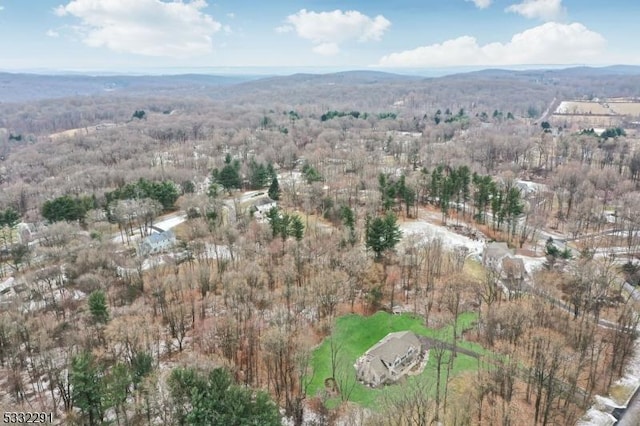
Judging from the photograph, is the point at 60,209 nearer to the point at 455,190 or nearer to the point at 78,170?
the point at 78,170

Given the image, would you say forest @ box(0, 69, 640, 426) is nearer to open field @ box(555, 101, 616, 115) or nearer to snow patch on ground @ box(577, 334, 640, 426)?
snow patch on ground @ box(577, 334, 640, 426)

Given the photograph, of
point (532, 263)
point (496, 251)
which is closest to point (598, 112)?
point (532, 263)

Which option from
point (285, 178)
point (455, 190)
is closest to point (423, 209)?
point (455, 190)

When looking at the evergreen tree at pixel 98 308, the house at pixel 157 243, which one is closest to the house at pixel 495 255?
the evergreen tree at pixel 98 308

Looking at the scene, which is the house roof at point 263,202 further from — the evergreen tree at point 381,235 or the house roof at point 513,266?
the house roof at point 513,266

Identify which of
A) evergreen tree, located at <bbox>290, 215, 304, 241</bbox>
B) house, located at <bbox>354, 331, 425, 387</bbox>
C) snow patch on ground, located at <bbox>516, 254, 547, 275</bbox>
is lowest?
snow patch on ground, located at <bbox>516, 254, 547, 275</bbox>

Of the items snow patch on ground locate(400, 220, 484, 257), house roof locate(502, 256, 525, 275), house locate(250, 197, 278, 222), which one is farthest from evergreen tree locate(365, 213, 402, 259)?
house locate(250, 197, 278, 222)
